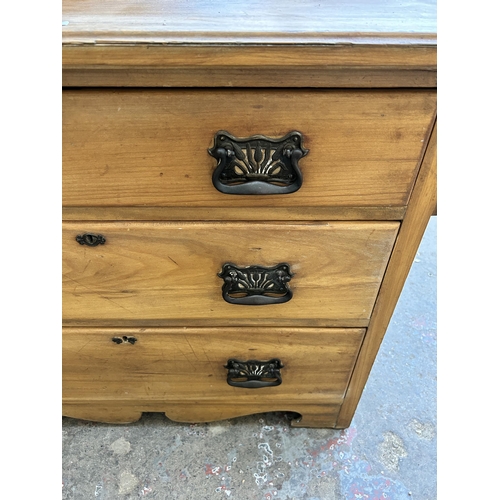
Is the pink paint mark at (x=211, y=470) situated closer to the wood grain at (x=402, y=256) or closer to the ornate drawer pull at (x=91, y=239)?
the wood grain at (x=402, y=256)

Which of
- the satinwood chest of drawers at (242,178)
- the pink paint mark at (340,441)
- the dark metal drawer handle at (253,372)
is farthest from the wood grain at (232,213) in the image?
the pink paint mark at (340,441)

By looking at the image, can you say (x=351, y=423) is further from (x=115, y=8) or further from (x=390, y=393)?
(x=115, y=8)

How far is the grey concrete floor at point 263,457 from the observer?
35.3 inches

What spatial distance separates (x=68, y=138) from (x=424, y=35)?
0.36 metres

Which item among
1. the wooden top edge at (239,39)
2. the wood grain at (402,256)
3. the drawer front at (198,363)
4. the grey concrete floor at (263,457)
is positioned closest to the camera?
the wooden top edge at (239,39)

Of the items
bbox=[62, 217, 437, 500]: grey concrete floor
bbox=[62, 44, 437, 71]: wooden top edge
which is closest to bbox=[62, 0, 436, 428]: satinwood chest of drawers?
bbox=[62, 44, 437, 71]: wooden top edge

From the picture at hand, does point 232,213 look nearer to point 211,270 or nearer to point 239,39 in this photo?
point 211,270

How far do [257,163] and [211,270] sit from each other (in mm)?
183

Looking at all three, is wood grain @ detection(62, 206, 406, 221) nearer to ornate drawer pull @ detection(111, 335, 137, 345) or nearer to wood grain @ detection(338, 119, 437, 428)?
wood grain @ detection(338, 119, 437, 428)

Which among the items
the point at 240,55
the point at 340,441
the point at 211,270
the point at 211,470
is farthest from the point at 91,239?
the point at 340,441

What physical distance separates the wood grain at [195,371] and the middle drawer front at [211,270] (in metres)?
0.03

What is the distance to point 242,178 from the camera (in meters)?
0.51

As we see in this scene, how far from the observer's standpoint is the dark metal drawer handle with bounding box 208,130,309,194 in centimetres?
48

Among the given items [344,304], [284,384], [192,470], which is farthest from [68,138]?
[192,470]
